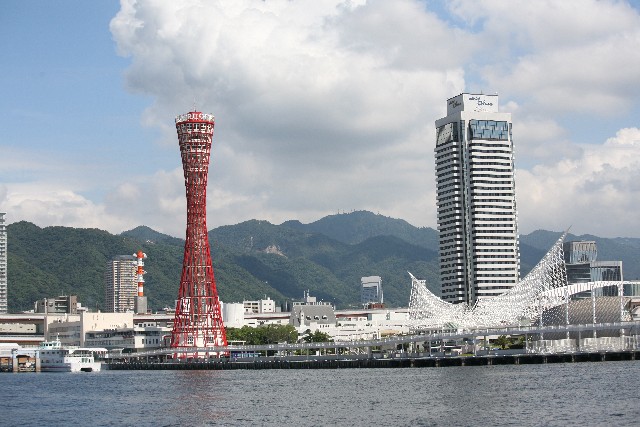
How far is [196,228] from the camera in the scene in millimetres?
130250

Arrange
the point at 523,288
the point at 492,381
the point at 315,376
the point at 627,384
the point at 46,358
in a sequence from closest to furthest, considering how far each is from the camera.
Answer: the point at 627,384 → the point at 492,381 → the point at 315,376 → the point at 523,288 → the point at 46,358

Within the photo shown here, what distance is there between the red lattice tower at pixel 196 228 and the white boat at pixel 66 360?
19009 millimetres

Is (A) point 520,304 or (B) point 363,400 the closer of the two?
(B) point 363,400

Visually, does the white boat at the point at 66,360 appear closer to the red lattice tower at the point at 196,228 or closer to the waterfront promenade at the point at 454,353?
the waterfront promenade at the point at 454,353

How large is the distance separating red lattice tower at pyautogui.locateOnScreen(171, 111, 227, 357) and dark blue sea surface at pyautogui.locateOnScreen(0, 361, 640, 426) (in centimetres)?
2843

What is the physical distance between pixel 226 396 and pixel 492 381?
20.8 metres

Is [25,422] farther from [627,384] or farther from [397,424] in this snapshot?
[627,384]

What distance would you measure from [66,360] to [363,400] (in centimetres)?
8680

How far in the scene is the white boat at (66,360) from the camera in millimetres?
149000

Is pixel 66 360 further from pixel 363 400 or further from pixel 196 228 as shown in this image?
pixel 363 400

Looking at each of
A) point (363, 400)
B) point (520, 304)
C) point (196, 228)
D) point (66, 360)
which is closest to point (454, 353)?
point (520, 304)

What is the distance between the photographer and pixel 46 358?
151 metres

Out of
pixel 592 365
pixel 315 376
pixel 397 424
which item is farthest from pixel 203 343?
pixel 397 424

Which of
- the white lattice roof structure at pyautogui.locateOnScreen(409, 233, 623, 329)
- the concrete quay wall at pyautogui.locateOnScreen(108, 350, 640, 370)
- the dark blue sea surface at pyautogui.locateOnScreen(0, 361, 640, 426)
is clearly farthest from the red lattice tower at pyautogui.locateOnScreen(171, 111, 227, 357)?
the white lattice roof structure at pyautogui.locateOnScreen(409, 233, 623, 329)
